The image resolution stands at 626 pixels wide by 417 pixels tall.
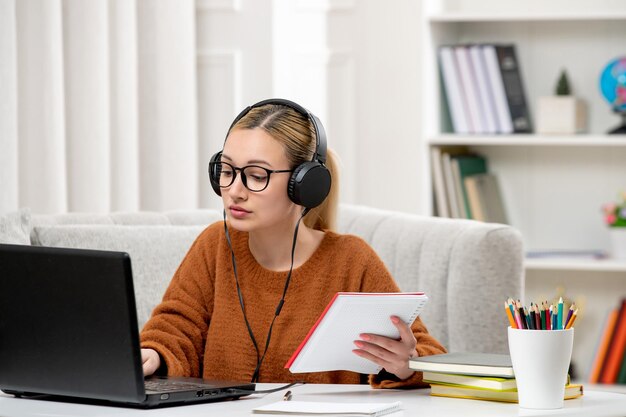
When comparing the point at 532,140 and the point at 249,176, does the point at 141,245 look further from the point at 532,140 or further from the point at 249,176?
the point at 532,140

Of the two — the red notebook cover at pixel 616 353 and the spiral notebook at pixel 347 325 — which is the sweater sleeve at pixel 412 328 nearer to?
the spiral notebook at pixel 347 325

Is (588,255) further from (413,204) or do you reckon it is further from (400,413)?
(400,413)

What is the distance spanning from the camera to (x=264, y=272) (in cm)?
166

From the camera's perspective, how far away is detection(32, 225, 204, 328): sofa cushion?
7.02ft

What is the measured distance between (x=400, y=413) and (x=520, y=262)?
0.86m

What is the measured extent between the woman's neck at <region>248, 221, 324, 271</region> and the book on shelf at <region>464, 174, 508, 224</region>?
1.77 meters

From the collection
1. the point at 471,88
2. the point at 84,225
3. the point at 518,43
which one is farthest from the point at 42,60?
the point at 518,43

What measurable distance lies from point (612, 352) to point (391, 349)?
211 centimetres

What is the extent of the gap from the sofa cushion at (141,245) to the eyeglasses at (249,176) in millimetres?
648

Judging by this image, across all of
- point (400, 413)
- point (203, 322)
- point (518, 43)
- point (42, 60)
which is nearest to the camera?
point (400, 413)

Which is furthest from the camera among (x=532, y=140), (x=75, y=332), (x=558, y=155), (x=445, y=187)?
(x=558, y=155)

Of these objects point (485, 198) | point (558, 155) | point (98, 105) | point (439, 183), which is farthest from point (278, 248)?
point (558, 155)

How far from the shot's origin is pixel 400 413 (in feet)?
4.12

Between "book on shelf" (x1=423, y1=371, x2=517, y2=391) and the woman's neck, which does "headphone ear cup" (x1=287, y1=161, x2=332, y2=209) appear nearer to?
the woman's neck
